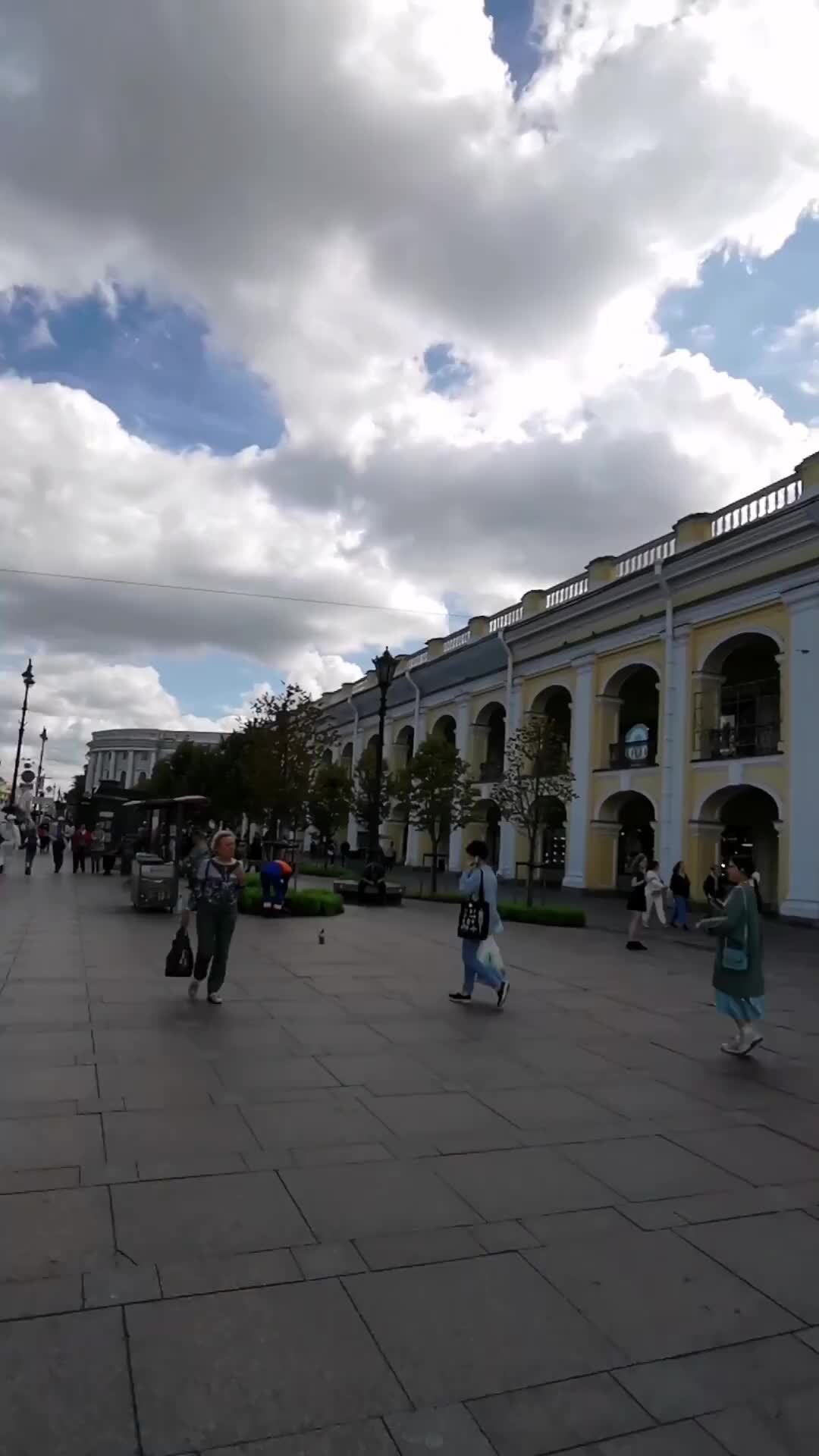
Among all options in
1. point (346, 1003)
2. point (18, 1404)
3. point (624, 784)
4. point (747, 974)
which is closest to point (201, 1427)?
point (18, 1404)

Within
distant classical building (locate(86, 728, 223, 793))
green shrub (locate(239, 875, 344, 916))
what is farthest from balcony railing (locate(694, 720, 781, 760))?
distant classical building (locate(86, 728, 223, 793))

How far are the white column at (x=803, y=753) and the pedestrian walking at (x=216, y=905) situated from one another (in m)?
15.5

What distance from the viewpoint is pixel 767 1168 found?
4676 mm

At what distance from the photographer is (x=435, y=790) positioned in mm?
25375

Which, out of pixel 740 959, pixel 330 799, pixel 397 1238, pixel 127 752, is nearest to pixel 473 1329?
pixel 397 1238

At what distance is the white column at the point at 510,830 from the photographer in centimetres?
3241

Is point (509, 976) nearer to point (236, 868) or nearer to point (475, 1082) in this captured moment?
point (236, 868)

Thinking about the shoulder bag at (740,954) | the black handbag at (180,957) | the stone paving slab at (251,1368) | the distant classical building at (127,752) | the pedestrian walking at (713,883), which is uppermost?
the distant classical building at (127,752)

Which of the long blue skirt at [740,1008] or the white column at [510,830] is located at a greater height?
the white column at [510,830]

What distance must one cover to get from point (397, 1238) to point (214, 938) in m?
4.75

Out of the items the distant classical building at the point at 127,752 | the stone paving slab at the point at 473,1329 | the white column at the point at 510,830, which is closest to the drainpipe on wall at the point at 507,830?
the white column at the point at 510,830

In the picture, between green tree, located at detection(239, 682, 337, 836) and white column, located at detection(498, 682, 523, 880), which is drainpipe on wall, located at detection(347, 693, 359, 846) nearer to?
white column, located at detection(498, 682, 523, 880)

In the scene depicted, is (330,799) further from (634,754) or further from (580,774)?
(634,754)

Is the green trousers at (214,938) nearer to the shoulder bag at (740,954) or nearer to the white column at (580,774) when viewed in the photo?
the shoulder bag at (740,954)
